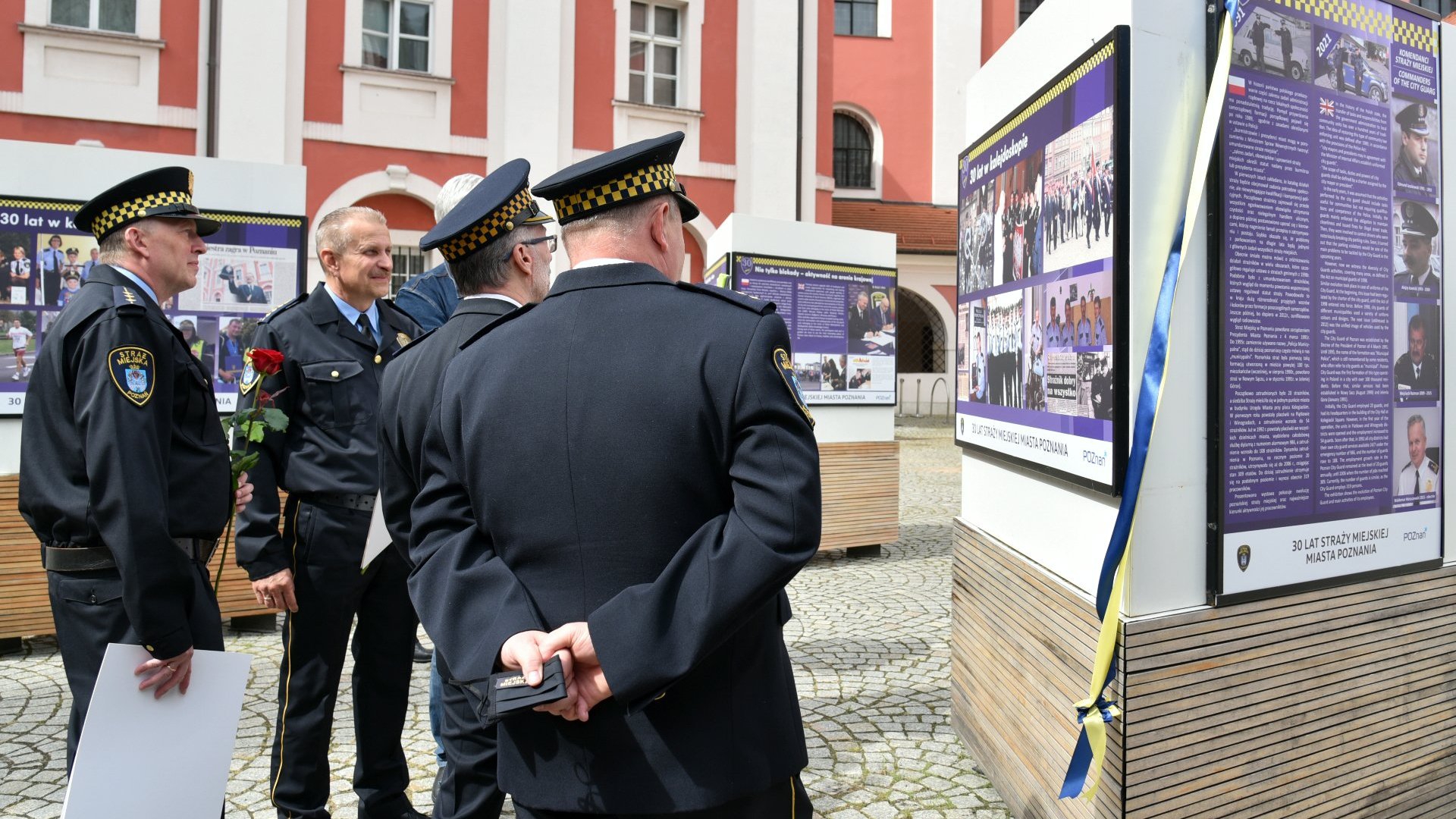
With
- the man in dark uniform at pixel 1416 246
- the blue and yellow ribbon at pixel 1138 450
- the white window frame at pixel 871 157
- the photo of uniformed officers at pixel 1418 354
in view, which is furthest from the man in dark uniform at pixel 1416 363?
the white window frame at pixel 871 157

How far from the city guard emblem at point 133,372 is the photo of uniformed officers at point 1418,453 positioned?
133 inches

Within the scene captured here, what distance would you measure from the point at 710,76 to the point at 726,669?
16464mm

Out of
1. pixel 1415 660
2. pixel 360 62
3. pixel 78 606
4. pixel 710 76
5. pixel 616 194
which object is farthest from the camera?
pixel 710 76

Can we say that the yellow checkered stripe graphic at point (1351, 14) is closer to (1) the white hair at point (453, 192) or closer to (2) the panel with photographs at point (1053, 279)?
(2) the panel with photographs at point (1053, 279)

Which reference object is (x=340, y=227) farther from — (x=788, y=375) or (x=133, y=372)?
(x=788, y=375)

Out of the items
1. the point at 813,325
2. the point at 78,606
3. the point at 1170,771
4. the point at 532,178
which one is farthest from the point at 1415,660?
the point at 532,178

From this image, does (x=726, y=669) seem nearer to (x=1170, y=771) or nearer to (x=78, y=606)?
(x=1170, y=771)

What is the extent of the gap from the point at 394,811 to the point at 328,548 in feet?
2.83

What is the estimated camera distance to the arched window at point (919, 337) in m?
26.5

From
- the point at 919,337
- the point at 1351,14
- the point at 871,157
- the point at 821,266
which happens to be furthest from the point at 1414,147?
the point at 871,157

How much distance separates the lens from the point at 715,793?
5.58 ft

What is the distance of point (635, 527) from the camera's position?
172cm

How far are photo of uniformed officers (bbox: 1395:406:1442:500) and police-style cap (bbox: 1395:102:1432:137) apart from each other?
80 cm

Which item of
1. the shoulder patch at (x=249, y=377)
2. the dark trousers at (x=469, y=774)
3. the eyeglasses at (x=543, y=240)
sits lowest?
the dark trousers at (x=469, y=774)
